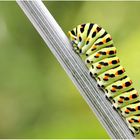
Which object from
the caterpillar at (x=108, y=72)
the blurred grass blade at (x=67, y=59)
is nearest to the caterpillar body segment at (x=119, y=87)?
the caterpillar at (x=108, y=72)

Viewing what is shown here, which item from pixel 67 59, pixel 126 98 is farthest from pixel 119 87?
pixel 67 59

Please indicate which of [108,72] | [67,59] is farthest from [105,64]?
[67,59]

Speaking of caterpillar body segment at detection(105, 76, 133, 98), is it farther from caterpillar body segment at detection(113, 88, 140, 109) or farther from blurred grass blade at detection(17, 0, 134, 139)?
blurred grass blade at detection(17, 0, 134, 139)

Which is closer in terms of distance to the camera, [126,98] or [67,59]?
[67,59]

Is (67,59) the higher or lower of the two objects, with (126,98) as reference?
higher

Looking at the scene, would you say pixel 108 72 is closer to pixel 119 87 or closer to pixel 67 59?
pixel 119 87

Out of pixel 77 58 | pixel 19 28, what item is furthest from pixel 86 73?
pixel 19 28

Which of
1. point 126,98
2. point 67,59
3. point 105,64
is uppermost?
point 67,59

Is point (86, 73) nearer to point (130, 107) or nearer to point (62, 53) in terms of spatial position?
point (62, 53)
